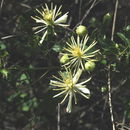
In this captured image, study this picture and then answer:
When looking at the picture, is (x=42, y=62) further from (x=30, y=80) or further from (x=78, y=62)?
(x=78, y=62)

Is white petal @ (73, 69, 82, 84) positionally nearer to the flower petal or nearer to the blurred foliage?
the flower petal

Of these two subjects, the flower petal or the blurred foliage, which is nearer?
the flower petal

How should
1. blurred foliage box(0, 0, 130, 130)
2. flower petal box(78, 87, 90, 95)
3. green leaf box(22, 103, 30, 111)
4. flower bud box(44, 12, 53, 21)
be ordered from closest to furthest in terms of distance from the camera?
flower petal box(78, 87, 90, 95), flower bud box(44, 12, 53, 21), blurred foliage box(0, 0, 130, 130), green leaf box(22, 103, 30, 111)

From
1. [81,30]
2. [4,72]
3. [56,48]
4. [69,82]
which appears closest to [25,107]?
[4,72]

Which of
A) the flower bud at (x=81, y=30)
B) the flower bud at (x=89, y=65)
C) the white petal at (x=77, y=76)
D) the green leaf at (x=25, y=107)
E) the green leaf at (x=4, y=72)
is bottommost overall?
the green leaf at (x=25, y=107)

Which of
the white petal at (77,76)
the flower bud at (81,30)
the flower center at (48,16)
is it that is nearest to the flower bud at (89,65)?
the white petal at (77,76)

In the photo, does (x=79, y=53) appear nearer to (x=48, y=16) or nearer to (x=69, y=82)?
(x=69, y=82)

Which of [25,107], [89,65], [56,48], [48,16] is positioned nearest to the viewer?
[89,65]

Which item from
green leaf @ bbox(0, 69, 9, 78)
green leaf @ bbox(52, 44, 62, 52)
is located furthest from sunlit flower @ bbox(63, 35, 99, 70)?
green leaf @ bbox(0, 69, 9, 78)

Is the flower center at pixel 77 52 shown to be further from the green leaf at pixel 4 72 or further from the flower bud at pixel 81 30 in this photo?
the green leaf at pixel 4 72
